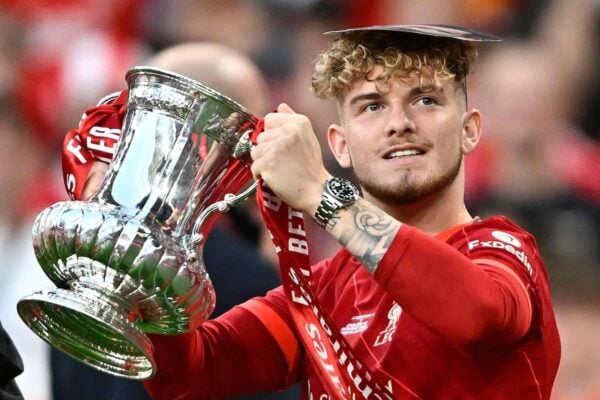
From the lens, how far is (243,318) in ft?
10.8

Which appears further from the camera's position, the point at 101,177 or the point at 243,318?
the point at 243,318

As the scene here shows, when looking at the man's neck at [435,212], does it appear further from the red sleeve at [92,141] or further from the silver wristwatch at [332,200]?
the red sleeve at [92,141]

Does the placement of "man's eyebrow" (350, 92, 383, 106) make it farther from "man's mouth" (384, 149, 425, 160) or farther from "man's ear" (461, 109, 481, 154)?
"man's ear" (461, 109, 481, 154)

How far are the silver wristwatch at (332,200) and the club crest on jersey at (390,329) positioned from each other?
348 millimetres

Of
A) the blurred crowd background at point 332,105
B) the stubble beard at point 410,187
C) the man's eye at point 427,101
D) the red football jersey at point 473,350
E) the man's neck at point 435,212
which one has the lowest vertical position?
the blurred crowd background at point 332,105

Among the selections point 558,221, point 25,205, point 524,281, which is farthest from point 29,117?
point 524,281

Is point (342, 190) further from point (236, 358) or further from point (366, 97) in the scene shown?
point (236, 358)

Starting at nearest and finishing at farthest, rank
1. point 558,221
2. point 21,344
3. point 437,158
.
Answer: point 437,158
point 21,344
point 558,221

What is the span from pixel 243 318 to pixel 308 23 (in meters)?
3.50

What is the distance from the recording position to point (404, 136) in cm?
302

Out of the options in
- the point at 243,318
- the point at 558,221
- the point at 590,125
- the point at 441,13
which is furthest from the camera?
the point at 441,13

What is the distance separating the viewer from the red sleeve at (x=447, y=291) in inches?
105

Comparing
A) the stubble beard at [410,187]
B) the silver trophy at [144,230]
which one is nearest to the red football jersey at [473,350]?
the stubble beard at [410,187]

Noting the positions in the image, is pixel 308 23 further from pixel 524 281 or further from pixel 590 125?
pixel 524 281
